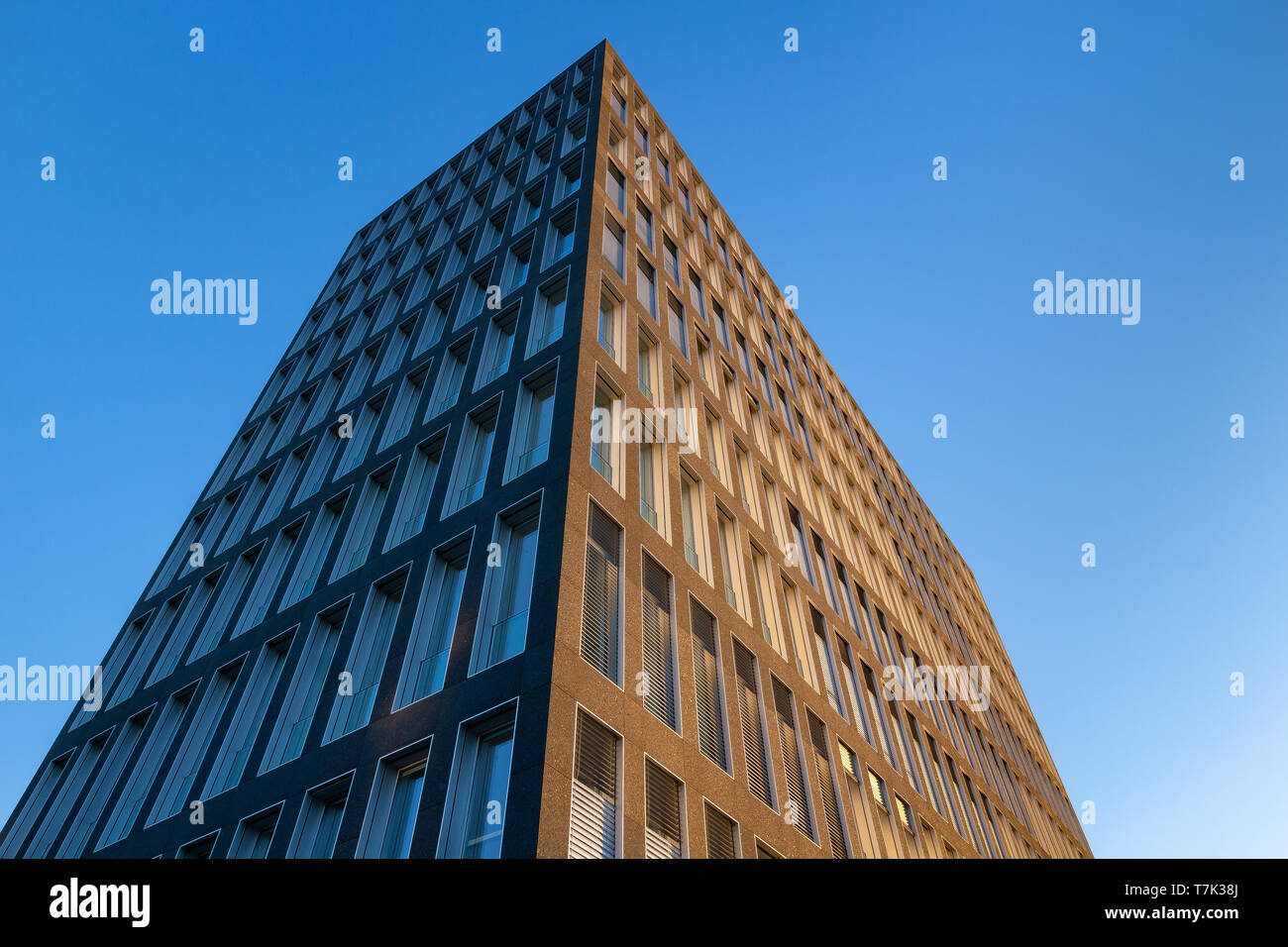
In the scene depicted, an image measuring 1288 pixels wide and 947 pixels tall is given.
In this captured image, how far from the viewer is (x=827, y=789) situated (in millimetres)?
22000

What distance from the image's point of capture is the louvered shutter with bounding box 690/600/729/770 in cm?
1794

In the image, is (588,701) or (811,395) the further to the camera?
(811,395)

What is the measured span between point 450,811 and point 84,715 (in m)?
21.0

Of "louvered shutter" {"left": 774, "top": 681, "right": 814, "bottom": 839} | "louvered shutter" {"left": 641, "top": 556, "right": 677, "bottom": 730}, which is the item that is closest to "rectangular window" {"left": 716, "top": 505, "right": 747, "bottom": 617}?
"louvered shutter" {"left": 774, "top": 681, "right": 814, "bottom": 839}

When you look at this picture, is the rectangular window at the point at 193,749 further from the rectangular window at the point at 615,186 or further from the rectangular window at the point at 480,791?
the rectangular window at the point at 615,186

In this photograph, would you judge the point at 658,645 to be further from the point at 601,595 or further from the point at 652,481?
the point at 652,481

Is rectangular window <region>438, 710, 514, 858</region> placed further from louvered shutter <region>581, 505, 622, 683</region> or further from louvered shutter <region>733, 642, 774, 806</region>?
louvered shutter <region>733, 642, 774, 806</region>

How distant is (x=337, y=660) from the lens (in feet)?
63.9

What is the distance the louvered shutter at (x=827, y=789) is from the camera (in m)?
20.9

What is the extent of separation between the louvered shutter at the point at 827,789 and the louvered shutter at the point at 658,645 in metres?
6.30

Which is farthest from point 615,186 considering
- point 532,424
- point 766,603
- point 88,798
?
point 88,798

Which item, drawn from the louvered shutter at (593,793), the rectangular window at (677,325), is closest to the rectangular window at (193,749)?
the louvered shutter at (593,793)
